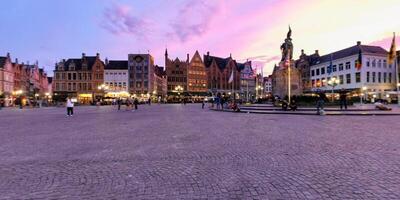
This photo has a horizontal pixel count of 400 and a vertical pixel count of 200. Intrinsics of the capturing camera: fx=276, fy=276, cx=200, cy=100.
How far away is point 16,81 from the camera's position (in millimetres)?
84312

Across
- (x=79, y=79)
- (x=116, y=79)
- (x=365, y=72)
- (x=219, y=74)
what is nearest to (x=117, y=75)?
(x=116, y=79)

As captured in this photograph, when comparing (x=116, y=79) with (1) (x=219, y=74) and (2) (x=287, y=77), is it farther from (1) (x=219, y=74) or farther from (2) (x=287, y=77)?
(2) (x=287, y=77)

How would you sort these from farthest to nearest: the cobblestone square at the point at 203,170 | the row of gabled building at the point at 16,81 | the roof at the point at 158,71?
1. the roof at the point at 158,71
2. the row of gabled building at the point at 16,81
3. the cobblestone square at the point at 203,170

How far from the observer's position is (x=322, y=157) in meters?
7.52

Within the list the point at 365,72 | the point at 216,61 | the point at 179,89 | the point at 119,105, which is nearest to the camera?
the point at 119,105

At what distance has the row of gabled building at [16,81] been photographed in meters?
74.3

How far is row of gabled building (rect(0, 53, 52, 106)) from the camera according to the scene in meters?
74.3

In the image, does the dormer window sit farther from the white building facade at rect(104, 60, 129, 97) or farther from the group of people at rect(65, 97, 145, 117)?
the group of people at rect(65, 97, 145, 117)

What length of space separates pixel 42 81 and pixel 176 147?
127m

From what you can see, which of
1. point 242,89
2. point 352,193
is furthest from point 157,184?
point 242,89

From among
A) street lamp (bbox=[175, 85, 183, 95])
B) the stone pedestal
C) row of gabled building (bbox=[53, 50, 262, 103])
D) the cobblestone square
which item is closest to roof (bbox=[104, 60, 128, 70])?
row of gabled building (bbox=[53, 50, 262, 103])

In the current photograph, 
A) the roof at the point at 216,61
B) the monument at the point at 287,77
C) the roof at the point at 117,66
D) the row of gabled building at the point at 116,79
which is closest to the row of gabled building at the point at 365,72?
the row of gabled building at the point at 116,79

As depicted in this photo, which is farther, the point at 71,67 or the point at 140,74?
the point at 140,74

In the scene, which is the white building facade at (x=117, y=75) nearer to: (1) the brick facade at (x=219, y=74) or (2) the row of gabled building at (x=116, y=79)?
(2) the row of gabled building at (x=116, y=79)
